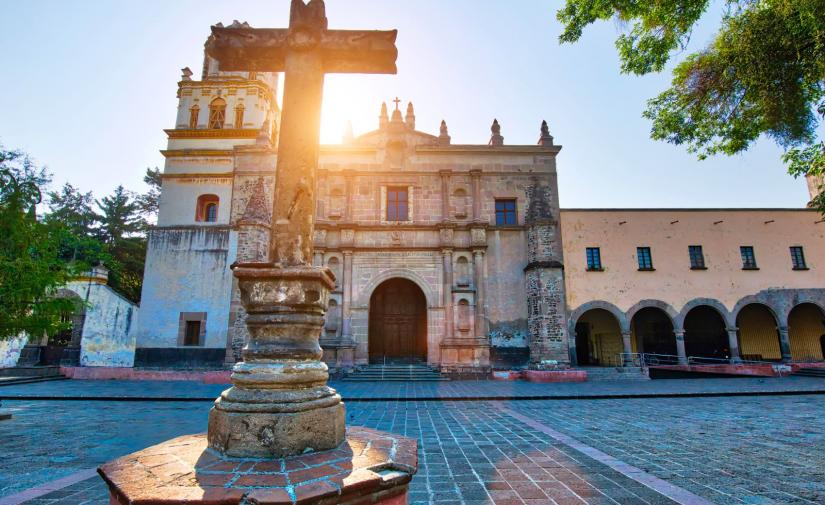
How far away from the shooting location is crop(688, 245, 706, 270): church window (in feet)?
65.8

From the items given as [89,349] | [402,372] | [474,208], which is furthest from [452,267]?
[89,349]

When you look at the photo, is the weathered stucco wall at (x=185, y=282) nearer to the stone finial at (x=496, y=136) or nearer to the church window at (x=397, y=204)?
the church window at (x=397, y=204)

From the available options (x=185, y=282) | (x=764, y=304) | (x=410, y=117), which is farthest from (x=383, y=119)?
(x=764, y=304)

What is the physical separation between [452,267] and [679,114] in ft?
35.2

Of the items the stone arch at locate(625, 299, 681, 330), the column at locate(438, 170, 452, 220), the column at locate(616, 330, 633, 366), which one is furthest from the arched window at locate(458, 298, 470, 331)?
the stone arch at locate(625, 299, 681, 330)

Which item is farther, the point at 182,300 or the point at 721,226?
the point at 721,226

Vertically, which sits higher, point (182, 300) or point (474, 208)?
point (474, 208)

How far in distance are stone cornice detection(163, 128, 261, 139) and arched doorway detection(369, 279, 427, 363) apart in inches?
405

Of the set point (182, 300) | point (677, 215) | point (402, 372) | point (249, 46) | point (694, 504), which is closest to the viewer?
point (694, 504)

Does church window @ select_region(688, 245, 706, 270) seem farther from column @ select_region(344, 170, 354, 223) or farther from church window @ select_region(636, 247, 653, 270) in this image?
column @ select_region(344, 170, 354, 223)

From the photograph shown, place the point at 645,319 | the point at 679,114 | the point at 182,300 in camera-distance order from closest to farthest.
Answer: the point at 679,114, the point at 182,300, the point at 645,319

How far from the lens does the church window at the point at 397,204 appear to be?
746 inches

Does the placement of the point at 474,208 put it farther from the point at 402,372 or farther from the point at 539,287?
the point at 402,372

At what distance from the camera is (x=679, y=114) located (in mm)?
8711
